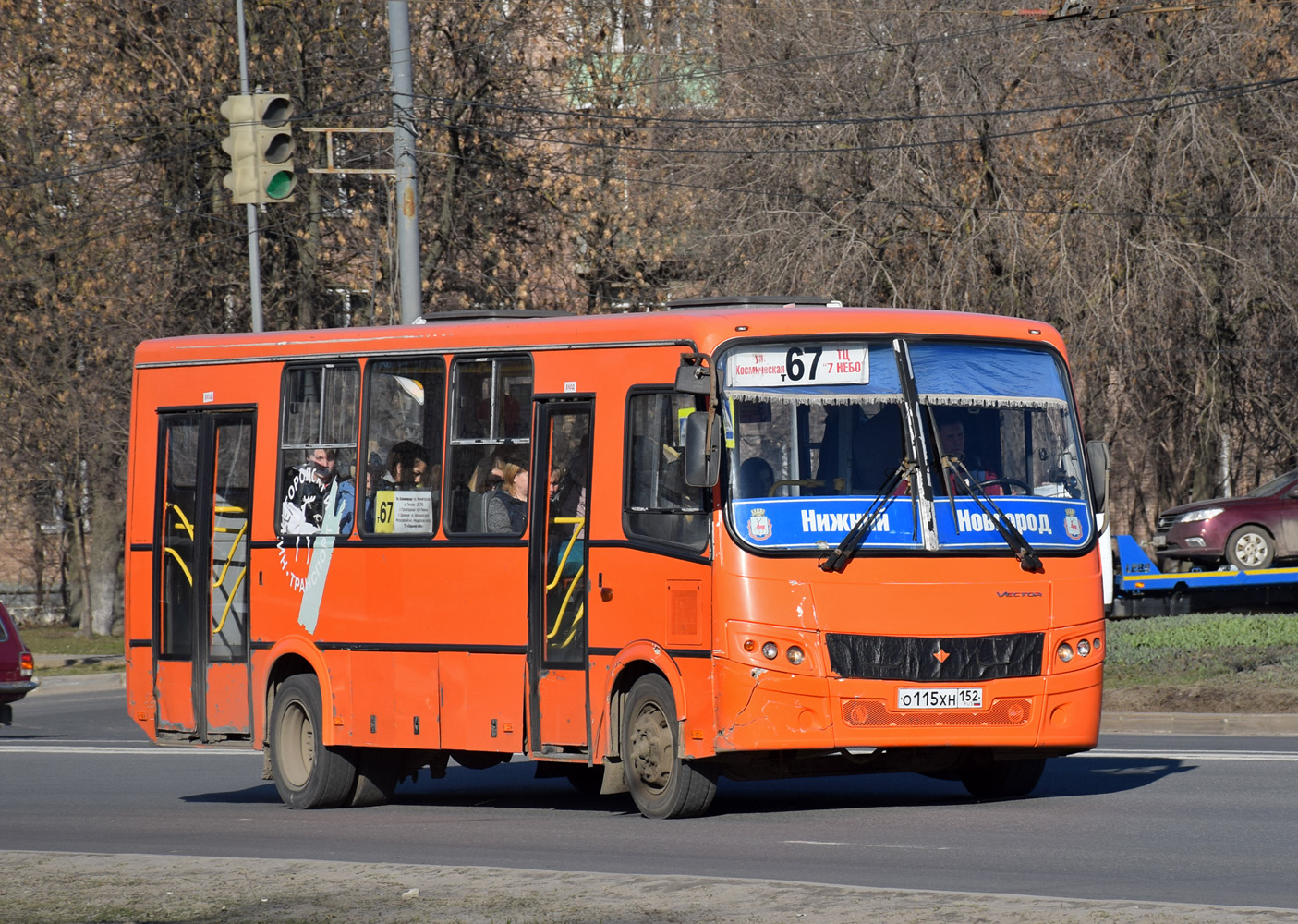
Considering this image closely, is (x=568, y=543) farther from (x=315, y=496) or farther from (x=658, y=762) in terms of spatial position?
(x=315, y=496)

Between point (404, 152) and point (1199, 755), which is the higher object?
point (404, 152)

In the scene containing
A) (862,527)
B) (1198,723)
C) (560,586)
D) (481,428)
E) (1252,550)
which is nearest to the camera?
(862,527)

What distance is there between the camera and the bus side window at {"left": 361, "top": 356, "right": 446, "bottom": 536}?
41.5ft

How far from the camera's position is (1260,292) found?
90.9ft

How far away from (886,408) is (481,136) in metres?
21.2

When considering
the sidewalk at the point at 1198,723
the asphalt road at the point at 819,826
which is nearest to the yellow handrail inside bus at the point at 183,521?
the asphalt road at the point at 819,826

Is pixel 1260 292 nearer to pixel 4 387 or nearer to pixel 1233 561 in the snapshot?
pixel 1233 561

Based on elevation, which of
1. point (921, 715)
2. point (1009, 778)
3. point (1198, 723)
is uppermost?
point (921, 715)

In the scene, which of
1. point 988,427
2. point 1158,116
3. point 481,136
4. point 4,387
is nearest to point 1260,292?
point 1158,116

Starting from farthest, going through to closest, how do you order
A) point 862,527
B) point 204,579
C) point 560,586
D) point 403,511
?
1. point 204,579
2. point 403,511
3. point 560,586
4. point 862,527

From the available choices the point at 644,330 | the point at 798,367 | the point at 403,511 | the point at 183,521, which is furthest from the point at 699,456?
the point at 183,521

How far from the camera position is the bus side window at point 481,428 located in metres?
12.2

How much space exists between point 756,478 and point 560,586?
1522mm

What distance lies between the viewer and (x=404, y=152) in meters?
19.8
